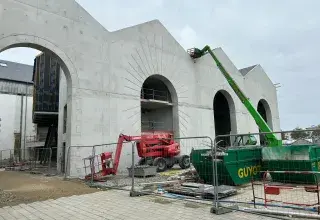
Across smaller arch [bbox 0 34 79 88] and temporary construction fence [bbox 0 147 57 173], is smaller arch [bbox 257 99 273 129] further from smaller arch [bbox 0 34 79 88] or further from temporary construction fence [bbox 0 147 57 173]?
smaller arch [bbox 0 34 79 88]

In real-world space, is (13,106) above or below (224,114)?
above

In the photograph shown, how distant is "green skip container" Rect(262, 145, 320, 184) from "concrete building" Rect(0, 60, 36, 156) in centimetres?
3181

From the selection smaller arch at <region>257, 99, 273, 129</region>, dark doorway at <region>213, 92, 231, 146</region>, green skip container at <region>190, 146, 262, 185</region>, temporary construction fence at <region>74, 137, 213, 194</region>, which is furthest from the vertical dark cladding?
smaller arch at <region>257, 99, 273, 129</region>

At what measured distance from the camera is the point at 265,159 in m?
11.4

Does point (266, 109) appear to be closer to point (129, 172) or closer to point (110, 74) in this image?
point (110, 74)

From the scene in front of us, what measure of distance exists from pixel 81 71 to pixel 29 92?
26.9 m

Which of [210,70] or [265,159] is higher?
[210,70]

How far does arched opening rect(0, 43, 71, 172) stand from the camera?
2280 cm

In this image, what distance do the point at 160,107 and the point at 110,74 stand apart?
272 inches

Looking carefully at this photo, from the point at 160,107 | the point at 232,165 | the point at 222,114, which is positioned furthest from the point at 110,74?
the point at 222,114

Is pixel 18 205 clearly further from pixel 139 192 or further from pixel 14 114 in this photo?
pixel 14 114

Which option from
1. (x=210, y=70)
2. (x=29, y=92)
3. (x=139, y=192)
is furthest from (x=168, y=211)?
(x=29, y=92)

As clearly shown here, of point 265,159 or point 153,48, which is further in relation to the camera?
point 153,48

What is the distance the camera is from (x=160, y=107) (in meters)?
23.8
